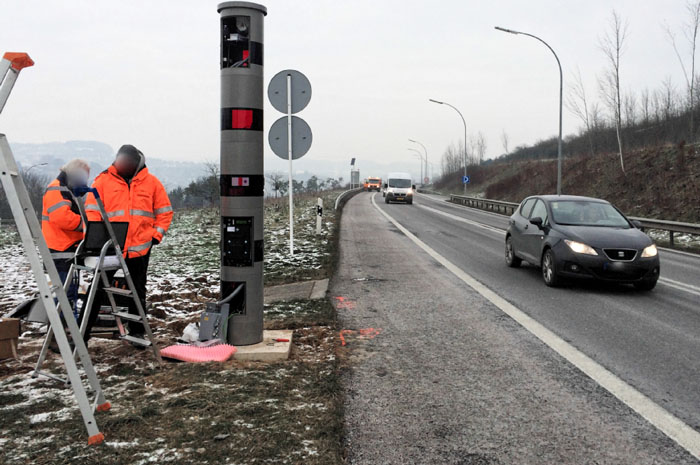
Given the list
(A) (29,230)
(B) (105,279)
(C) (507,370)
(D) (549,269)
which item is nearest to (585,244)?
(D) (549,269)

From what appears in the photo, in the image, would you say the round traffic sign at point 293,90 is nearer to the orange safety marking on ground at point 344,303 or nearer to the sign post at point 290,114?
the sign post at point 290,114

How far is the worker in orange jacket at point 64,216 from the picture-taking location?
16.4 ft

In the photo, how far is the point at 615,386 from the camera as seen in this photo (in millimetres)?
4383

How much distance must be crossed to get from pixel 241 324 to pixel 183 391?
1131 millimetres

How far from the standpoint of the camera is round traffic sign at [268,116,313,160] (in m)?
10.7

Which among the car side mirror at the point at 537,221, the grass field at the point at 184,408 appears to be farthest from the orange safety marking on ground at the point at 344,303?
the car side mirror at the point at 537,221

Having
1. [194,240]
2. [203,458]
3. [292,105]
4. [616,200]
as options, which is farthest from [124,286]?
[616,200]

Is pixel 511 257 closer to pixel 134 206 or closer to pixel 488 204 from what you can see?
pixel 134 206

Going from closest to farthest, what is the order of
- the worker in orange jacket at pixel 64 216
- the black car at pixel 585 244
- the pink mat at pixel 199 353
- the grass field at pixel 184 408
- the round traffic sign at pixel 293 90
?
the grass field at pixel 184 408
the pink mat at pixel 199 353
the worker in orange jacket at pixel 64 216
the black car at pixel 585 244
the round traffic sign at pixel 293 90

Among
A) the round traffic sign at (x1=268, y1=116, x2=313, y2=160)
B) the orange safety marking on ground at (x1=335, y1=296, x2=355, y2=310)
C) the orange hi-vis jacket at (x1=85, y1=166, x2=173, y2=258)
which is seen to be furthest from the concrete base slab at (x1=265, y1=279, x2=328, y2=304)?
the round traffic sign at (x1=268, y1=116, x2=313, y2=160)

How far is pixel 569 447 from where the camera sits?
332cm

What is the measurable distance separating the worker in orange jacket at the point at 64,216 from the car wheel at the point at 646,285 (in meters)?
7.53

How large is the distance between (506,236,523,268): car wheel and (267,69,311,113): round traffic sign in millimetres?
4754

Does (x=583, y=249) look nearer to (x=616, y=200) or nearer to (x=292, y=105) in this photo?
(x=292, y=105)
